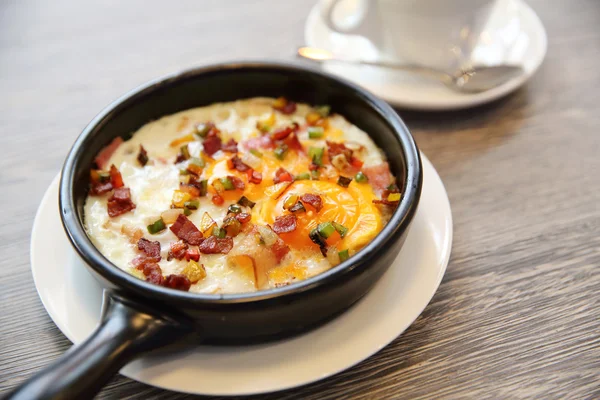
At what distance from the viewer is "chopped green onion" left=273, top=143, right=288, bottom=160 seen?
2.14 meters

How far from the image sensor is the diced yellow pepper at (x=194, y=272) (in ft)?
5.49

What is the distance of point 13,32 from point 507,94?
294 centimetres

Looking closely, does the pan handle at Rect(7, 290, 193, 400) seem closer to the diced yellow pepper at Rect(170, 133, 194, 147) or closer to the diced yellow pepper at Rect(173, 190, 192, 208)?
the diced yellow pepper at Rect(173, 190, 192, 208)

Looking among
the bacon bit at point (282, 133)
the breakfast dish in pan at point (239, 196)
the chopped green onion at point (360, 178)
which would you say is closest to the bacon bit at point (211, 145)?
the breakfast dish in pan at point (239, 196)

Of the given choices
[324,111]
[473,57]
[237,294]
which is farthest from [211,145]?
[473,57]

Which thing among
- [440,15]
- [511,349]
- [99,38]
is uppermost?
[440,15]

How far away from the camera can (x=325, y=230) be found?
1.74 meters

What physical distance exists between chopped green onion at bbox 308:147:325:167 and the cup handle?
1070mm

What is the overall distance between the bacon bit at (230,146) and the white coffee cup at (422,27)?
3.55 ft

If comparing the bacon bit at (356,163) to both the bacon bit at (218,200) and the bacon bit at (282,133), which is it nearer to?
the bacon bit at (282,133)

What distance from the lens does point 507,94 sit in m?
2.79

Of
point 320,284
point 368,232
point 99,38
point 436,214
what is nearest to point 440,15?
point 436,214

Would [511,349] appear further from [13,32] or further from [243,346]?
[13,32]

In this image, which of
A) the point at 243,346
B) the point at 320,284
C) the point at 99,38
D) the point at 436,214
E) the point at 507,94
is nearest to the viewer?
the point at 320,284
